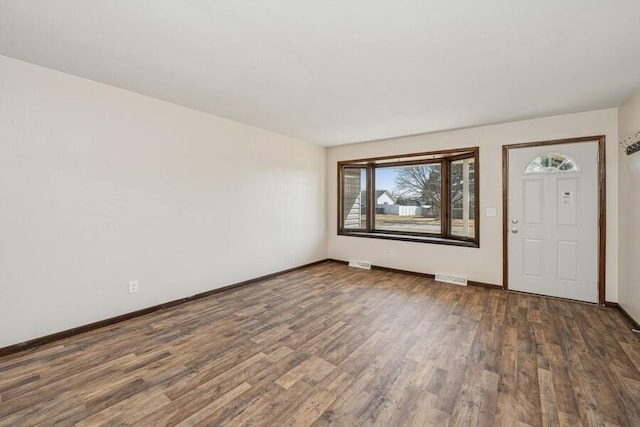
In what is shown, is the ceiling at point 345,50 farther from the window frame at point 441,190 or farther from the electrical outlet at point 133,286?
the electrical outlet at point 133,286

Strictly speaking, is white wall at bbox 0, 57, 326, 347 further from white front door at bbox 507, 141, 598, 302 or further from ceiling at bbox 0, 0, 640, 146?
white front door at bbox 507, 141, 598, 302

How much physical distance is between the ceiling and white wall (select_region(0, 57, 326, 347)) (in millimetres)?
317

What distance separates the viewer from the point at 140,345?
253 cm

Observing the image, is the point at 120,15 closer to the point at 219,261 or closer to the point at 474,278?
the point at 219,261

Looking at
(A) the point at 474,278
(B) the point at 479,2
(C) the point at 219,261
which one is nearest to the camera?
(B) the point at 479,2

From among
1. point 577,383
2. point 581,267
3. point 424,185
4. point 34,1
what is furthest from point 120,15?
point 581,267

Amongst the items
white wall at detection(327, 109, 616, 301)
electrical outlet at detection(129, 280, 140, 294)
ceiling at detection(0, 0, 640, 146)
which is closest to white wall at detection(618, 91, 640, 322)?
white wall at detection(327, 109, 616, 301)

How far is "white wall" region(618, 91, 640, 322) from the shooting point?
9.43 feet

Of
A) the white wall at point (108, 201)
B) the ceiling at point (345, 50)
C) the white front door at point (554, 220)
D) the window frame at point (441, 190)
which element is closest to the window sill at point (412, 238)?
the window frame at point (441, 190)

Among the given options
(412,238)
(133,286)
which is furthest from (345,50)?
(412,238)

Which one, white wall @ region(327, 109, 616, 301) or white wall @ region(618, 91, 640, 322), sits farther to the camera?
white wall @ region(327, 109, 616, 301)

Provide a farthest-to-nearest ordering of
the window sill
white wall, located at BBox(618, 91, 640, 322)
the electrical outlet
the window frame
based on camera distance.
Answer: the window sill → the window frame → the electrical outlet → white wall, located at BBox(618, 91, 640, 322)

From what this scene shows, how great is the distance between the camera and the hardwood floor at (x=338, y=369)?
1.72 metres

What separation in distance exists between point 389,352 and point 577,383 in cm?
131
